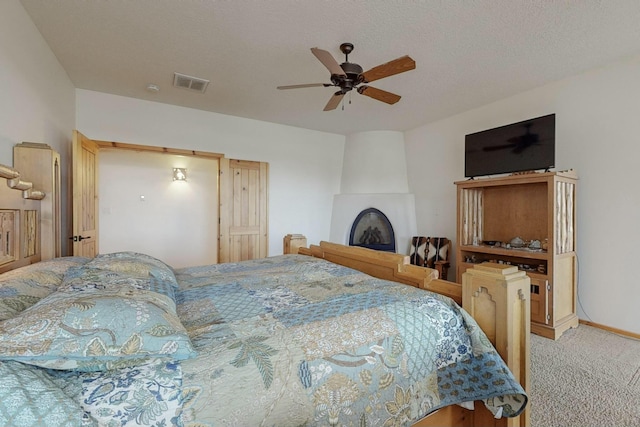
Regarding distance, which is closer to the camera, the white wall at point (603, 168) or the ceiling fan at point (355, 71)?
the ceiling fan at point (355, 71)

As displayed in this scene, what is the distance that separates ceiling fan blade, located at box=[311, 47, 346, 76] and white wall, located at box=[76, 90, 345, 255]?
8.36ft

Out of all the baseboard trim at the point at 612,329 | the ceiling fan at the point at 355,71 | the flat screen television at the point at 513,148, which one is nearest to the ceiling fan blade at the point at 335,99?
the ceiling fan at the point at 355,71

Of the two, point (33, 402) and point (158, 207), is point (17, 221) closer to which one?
point (33, 402)

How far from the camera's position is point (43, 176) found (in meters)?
2.02

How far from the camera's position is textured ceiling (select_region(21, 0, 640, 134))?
6.84ft

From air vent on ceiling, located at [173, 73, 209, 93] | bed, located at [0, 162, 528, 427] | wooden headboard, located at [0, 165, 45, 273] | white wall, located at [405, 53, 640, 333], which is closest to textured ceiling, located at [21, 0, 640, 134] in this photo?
air vent on ceiling, located at [173, 73, 209, 93]

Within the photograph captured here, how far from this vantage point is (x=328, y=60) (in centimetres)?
215

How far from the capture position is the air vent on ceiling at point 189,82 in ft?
10.3

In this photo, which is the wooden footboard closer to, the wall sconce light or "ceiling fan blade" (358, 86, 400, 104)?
"ceiling fan blade" (358, 86, 400, 104)

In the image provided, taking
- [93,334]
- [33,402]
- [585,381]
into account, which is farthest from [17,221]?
[585,381]

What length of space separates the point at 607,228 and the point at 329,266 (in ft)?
9.60

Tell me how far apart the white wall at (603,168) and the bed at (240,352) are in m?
2.48

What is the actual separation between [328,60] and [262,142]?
2701 millimetres

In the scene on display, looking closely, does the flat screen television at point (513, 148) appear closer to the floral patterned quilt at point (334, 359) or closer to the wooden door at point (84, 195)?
the floral patterned quilt at point (334, 359)
